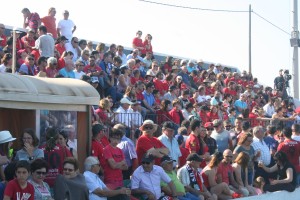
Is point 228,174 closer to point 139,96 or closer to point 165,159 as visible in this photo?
point 165,159

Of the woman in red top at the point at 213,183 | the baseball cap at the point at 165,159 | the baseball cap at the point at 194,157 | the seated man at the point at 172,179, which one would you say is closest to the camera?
the seated man at the point at 172,179

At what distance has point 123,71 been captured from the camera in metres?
20.0

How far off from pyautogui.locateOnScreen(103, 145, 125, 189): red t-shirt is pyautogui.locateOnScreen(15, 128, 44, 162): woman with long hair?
1.98 m

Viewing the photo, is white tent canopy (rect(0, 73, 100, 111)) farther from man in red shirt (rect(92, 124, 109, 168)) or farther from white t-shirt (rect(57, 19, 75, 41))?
white t-shirt (rect(57, 19, 75, 41))

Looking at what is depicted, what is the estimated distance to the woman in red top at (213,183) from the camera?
50.5ft

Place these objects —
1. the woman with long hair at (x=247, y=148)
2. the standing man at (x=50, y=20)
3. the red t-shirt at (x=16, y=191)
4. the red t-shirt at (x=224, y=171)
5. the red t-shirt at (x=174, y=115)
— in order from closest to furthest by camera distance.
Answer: the red t-shirt at (x=16, y=191) → the red t-shirt at (x=224, y=171) → the woman with long hair at (x=247, y=148) → the red t-shirt at (x=174, y=115) → the standing man at (x=50, y=20)

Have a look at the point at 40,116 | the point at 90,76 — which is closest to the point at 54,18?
the point at 90,76

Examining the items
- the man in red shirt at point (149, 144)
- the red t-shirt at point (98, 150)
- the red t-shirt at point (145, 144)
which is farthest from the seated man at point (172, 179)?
the red t-shirt at point (98, 150)

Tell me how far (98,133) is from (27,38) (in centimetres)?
696

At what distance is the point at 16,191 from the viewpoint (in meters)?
10.3

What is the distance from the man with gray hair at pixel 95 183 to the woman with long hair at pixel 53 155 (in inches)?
23.6

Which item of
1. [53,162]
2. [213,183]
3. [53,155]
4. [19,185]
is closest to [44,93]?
[53,155]

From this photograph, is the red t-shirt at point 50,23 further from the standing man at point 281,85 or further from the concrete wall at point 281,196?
the standing man at point 281,85

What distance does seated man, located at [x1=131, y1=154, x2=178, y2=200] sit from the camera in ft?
44.4
